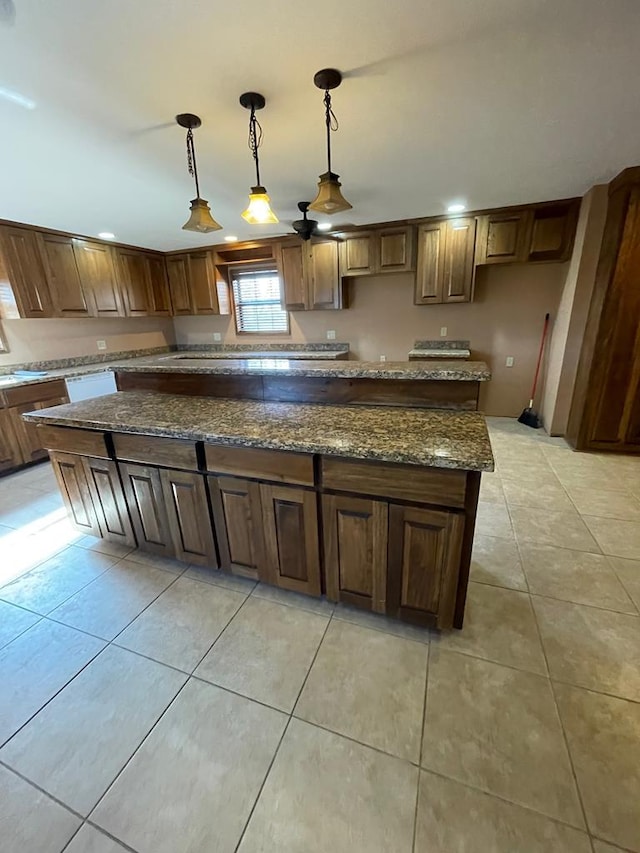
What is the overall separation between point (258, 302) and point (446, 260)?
263cm

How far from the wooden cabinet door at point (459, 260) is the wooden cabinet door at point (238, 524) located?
11.2 feet

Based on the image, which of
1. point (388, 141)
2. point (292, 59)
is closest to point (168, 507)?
point (292, 59)

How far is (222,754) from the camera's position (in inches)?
44.8

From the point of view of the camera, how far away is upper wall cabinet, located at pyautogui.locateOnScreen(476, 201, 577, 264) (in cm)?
339

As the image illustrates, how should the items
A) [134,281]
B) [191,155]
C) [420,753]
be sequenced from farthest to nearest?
[134,281] < [191,155] < [420,753]

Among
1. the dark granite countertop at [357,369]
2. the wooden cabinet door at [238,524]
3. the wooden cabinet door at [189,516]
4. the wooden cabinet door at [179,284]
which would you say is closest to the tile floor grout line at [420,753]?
the wooden cabinet door at [238,524]

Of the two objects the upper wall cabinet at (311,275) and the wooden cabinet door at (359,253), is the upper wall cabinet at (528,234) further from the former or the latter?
the upper wall cabinet at (311,275)

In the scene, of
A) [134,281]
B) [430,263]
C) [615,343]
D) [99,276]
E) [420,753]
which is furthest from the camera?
[134,281]

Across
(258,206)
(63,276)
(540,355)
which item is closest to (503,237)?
(540,355)

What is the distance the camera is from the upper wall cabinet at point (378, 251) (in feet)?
12.8

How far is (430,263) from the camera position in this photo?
3873 millimetres

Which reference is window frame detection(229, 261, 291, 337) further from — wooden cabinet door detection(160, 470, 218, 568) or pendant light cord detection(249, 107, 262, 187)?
wooden cabinet door detection(160, 470, 218, 568)

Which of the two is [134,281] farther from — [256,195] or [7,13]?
[7,13]

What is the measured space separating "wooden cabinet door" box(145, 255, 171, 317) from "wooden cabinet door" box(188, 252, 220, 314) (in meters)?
0.41
